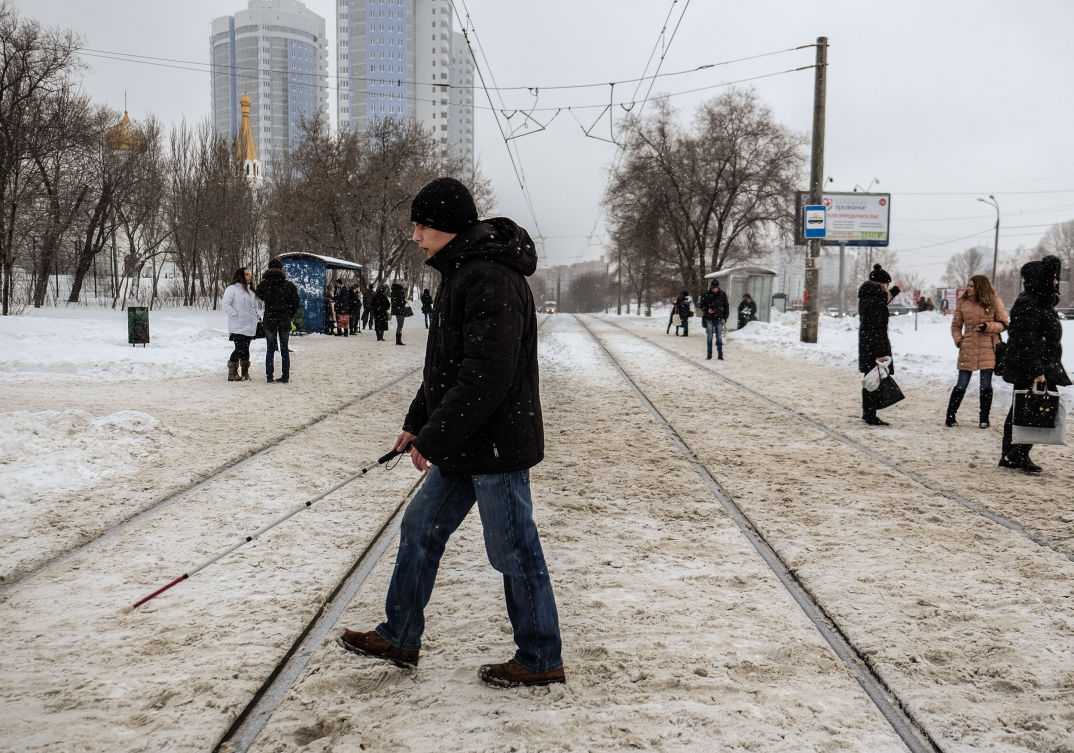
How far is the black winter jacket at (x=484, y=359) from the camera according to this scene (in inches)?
101

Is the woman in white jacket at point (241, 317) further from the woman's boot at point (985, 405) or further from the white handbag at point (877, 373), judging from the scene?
the woman's boot at point (985, 405)

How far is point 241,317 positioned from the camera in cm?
1170

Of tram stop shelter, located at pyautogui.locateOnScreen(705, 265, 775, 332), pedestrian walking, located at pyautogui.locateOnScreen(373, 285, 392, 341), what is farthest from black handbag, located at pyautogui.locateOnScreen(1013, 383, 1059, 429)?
tram stop shelter, located at pyautogui.locateOnScreen(705, 265, 775, 332)

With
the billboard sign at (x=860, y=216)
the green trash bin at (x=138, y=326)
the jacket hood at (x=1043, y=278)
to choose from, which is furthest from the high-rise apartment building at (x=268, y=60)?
the jacket hood at (x=1043, y=278)

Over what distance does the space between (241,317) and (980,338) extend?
9.78 metres

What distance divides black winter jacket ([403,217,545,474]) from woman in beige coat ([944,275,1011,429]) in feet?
23.8

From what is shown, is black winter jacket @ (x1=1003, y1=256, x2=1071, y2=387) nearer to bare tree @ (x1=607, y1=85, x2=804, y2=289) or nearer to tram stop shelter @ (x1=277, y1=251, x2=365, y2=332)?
tram stop shelter @ (x1=277, y1=251, x2=365, y2=332)

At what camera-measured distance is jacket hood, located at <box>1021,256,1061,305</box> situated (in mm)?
6383

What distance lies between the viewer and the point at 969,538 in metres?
4.58

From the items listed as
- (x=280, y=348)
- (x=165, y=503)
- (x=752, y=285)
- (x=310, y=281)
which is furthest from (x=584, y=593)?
(x=752, y=285)

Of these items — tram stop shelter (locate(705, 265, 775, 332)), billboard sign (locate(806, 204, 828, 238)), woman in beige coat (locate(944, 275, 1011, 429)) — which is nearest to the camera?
woman in beige coat (locate(944, 275, 1011, 429))

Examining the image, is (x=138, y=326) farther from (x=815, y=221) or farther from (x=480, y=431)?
(x=815, y=221)

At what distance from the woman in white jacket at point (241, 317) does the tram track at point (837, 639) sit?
324 inches

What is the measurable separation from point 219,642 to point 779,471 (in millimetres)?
4601
